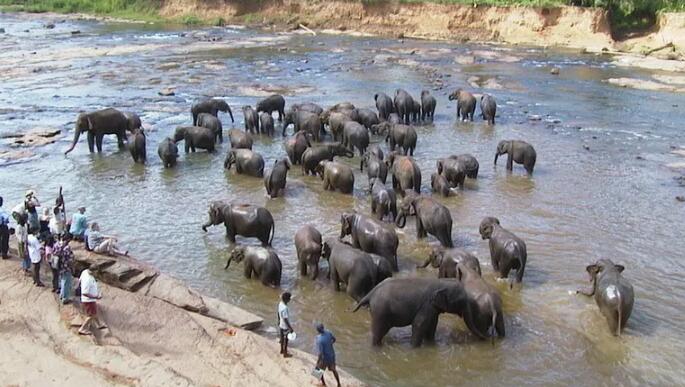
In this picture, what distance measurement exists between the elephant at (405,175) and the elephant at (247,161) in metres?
3.36

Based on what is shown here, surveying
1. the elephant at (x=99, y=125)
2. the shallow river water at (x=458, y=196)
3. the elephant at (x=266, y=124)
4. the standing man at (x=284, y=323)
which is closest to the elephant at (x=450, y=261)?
the shallow river water at (x=458, y=196)

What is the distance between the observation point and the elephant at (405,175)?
1625cm

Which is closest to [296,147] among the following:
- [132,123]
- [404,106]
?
[132,123]

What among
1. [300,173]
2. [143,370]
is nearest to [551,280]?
[143,370]

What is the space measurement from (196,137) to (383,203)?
759 centimetres

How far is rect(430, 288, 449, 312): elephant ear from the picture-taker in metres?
9.95

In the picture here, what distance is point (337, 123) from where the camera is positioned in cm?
2116

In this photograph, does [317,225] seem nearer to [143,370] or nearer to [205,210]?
[205,210]

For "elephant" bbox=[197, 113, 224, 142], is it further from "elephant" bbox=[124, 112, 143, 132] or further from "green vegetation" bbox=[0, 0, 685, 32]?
"green vegetation" bbox=[0, 0, 685, 32]

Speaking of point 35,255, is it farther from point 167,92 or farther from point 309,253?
point 167,92

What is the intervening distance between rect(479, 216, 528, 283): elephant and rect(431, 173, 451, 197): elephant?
12.7 feet

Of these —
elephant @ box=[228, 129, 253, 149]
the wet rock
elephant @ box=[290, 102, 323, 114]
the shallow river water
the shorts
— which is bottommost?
the shallow river water

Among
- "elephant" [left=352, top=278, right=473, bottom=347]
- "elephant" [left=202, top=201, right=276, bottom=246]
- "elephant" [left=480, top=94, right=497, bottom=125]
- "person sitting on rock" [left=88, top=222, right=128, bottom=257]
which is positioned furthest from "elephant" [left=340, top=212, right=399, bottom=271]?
"elephant" [left=480, top=94, right=497, bottom=125]

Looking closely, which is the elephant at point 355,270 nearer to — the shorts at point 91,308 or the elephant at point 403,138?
the shorts at point 91,308
